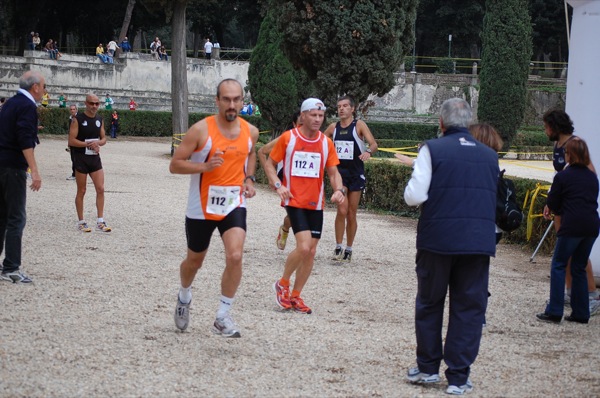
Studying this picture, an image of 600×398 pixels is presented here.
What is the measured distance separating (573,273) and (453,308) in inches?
111

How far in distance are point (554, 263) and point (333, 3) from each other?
14.2 metres

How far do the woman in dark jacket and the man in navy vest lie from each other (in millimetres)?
2470

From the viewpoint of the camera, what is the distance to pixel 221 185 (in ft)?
23.1

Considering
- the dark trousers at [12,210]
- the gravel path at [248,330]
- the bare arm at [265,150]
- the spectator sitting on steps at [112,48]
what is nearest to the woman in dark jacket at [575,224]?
the gravel path at [248,330]

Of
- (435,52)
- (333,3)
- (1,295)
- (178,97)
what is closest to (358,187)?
(1,295)

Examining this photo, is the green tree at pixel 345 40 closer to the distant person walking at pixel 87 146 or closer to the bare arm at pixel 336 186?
the distant person walking at pixel 87 146

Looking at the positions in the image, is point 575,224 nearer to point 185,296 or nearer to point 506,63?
point 185,296

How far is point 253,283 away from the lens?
9969 millimetres

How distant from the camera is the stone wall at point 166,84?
49000mm

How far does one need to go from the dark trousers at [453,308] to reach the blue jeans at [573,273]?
103 inches

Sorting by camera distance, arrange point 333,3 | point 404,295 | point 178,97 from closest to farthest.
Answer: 1. point 404,295
2. point 333,3
3. point 178,97

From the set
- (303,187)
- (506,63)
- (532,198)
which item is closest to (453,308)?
(303,187)

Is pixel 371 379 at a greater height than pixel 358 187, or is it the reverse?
pixel 358 187

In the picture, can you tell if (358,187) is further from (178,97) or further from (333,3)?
(178,97)
